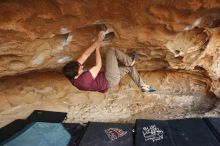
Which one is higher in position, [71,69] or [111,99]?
[71,69]

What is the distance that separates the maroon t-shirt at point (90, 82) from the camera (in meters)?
3.39

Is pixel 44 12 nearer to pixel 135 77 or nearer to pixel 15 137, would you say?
pixel 135 77

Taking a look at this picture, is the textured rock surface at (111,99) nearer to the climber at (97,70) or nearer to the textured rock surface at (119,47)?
the textured rock surface at (119,47)

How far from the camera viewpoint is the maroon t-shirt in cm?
339

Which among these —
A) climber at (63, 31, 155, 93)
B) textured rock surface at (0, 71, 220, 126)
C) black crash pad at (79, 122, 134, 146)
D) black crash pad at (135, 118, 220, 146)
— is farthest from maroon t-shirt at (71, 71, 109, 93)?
textured rock surface at (0, 71, 220, 126)

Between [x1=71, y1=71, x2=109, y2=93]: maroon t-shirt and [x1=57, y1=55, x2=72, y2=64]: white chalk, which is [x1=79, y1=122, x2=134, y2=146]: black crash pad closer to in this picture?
[x1=71, y1=71, x2=109, y2=93]: maroon t-shirt

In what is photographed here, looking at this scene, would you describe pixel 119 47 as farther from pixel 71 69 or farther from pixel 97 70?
pixel 71 69

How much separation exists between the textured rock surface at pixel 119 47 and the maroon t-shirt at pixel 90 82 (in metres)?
0.58

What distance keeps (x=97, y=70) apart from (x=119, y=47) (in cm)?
66

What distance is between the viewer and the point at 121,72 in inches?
151

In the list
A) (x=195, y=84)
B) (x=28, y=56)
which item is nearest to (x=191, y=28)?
(x=195, y=84)

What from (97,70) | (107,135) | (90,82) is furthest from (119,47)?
(107,135)

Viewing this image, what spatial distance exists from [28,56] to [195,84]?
3.30 metres

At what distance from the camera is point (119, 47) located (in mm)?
3936
